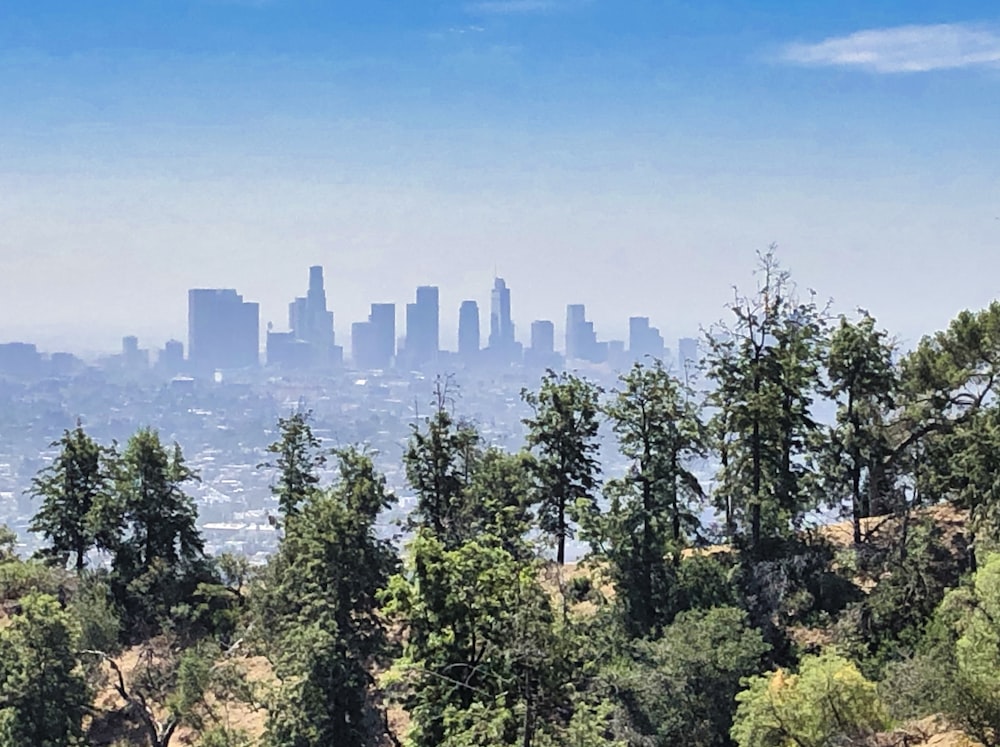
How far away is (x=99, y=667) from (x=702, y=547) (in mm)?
19706

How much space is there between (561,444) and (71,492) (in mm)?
19698

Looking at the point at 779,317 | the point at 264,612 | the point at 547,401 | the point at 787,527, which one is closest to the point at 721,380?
the point at 779,317

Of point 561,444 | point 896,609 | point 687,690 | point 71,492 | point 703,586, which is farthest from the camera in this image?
point 71,492

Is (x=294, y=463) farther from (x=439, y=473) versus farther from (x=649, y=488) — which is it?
(x=649, y=488)

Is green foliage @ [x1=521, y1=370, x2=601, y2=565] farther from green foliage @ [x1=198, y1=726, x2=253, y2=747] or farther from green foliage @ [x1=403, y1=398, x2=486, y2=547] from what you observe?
green foliage @ [x1=198, y1=726, x2=253, y2=747]

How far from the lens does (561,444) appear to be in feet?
108

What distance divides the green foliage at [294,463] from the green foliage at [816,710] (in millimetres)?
21629

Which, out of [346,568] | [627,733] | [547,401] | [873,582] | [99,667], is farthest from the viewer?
[547,401]

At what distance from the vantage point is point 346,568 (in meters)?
25.3

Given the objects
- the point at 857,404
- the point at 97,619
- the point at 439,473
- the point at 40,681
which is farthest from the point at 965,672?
the point at 97,619

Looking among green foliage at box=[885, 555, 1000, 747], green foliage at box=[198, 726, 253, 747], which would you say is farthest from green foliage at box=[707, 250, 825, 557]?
green foliage at box=[198, 726, 253, 747]

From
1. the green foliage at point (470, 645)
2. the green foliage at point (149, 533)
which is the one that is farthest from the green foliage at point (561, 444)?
the green foliage at point (470, 645)

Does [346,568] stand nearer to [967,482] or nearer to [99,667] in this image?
[99,667]

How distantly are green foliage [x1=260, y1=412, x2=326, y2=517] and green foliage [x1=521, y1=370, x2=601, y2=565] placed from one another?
8594mm
